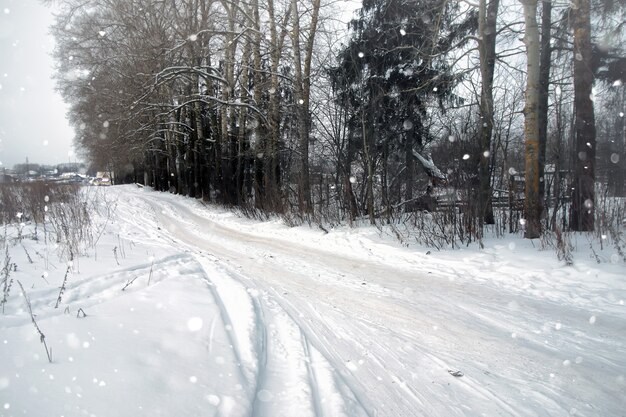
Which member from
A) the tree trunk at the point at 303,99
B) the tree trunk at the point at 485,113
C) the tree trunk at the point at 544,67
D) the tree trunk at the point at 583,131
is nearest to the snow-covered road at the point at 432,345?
the tree trunk at the point at 583,131

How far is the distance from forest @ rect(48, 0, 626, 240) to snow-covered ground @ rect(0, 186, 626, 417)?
9.45ft

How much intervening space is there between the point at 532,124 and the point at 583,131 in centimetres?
178

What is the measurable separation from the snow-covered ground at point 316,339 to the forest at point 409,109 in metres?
2.88

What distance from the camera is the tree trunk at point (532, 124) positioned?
719 centimetres

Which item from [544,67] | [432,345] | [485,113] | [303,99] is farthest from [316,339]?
[544,67]

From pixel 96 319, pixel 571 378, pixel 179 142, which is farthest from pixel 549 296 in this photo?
pixel 179 142

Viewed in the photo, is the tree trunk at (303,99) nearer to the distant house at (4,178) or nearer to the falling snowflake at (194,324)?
the falling snowflake at (194,324)

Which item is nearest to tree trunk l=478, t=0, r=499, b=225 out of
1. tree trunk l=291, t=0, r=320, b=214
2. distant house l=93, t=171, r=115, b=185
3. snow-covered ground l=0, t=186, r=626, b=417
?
snow-covered ground l=0, t=186, r=626, b=417

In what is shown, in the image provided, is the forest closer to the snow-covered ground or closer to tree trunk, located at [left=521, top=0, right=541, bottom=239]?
tree trunk, located at [left=521, top=0, right=541, bottom=239]

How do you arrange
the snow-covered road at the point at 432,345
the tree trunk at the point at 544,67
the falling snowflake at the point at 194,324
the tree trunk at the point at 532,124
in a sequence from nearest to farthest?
the snow-covered road at the point at 432,345 → the falling snowflake at the point at 194,324 → the tree trunk at the point at 532,124 → the tree trunk at the point at 544,67

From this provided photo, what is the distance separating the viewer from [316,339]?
3.43 m

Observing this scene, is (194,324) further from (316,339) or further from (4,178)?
(4,178)

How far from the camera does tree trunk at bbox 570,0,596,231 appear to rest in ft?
24.7

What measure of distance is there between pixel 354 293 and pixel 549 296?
2569mm
